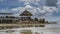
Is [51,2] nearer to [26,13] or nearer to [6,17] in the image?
[26,13]

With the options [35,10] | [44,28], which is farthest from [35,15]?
[44,28]

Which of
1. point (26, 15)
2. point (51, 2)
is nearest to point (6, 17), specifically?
point (26, 15)

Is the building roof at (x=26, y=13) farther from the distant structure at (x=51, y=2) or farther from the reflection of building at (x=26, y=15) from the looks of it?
the distant structure at (x=51, y=2)

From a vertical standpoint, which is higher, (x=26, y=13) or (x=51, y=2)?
(x=51, y=2)

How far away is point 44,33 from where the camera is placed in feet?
4.49

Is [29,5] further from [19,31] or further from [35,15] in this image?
[19,31]

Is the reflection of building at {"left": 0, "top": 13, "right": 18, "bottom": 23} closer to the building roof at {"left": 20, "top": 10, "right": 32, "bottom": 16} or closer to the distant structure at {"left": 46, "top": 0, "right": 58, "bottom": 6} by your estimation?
the building roof at {"left": 20, "top": 10, "right": 32, "bottom": 16}

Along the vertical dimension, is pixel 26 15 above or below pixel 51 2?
below

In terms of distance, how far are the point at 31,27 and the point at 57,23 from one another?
11.4 inches

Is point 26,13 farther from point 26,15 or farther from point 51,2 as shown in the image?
point 51,2

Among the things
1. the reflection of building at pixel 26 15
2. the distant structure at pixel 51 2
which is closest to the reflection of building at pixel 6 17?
the reflection of building at pixel 26 15

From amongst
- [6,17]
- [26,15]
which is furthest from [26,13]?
[6,17]

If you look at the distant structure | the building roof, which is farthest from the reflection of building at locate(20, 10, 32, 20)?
the distant structure

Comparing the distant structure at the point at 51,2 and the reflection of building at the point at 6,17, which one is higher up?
the distant structure at the point at 51,2
